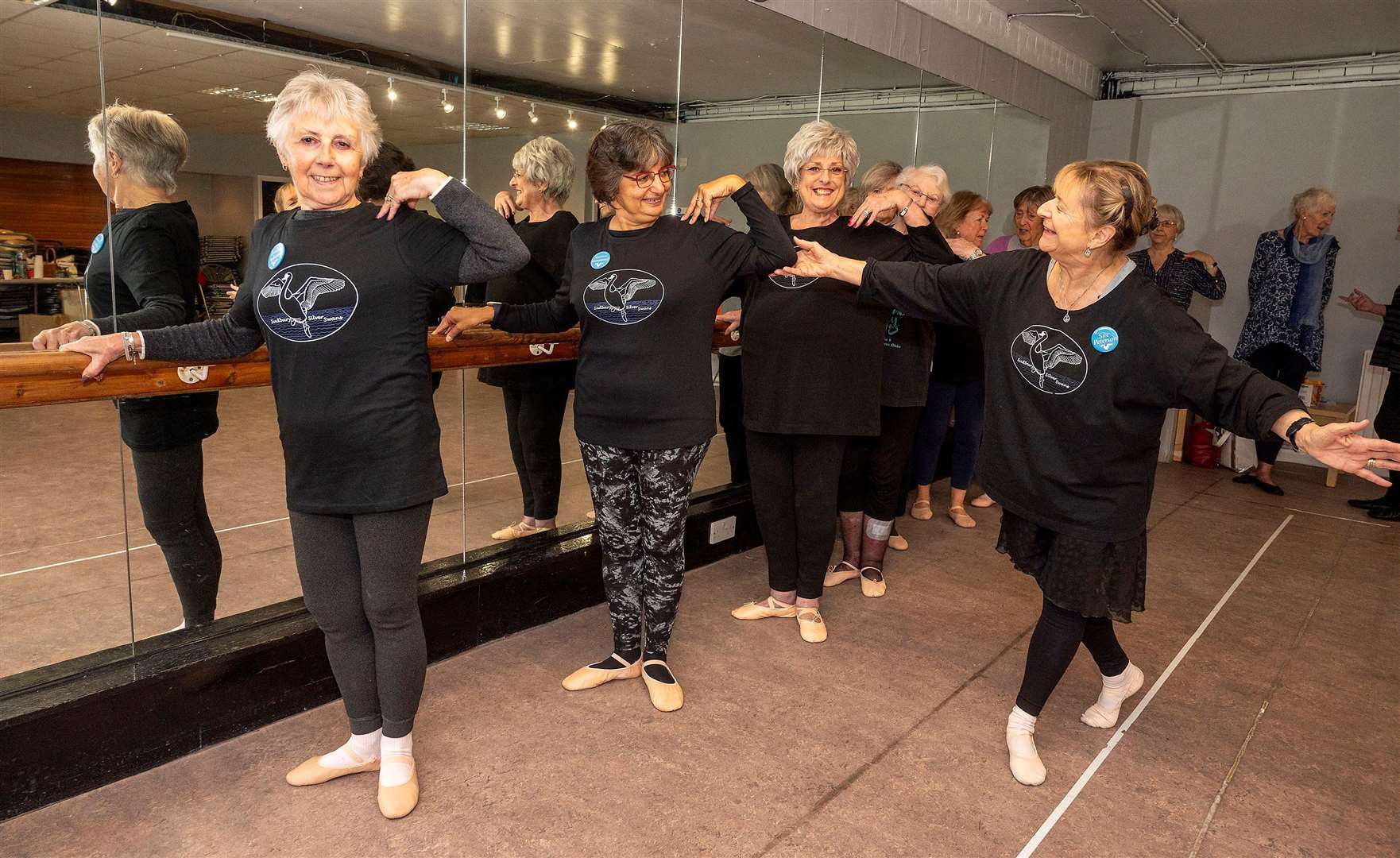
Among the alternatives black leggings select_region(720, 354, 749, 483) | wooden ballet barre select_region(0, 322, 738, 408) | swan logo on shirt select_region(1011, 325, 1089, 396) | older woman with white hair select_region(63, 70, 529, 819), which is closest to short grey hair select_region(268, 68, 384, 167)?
older woman with white hair select_region(63, 70, 529, 819)

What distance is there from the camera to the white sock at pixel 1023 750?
2.42 meters

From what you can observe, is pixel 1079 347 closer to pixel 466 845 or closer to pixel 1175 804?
pixel 1175 804

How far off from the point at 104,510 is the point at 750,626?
2013 mm

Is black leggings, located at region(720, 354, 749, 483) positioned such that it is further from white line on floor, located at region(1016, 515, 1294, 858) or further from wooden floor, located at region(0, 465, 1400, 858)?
white line on floor, located at region(1016, 515, 1294, 858)

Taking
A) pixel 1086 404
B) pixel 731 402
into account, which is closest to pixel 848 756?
pixel 1086 404

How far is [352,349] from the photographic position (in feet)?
6.46

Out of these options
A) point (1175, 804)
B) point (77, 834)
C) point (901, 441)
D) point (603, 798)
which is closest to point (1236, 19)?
point (901, 441)

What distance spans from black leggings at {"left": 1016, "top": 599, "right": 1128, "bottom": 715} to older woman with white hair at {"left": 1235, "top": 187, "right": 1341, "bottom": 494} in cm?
409

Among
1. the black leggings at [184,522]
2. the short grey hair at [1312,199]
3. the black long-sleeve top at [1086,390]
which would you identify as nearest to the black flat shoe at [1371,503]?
the short grey hair at [1312,199]

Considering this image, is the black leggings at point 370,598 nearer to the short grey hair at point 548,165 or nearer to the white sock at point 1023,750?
the short grey hair at point 548,165

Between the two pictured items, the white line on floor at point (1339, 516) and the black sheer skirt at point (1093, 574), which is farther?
the white line on floor at point (1339, 516)

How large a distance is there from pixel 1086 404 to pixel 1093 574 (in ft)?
1.43

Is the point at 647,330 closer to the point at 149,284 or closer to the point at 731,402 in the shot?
the point at 149,284

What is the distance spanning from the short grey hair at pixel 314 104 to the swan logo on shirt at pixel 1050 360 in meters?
1.61
